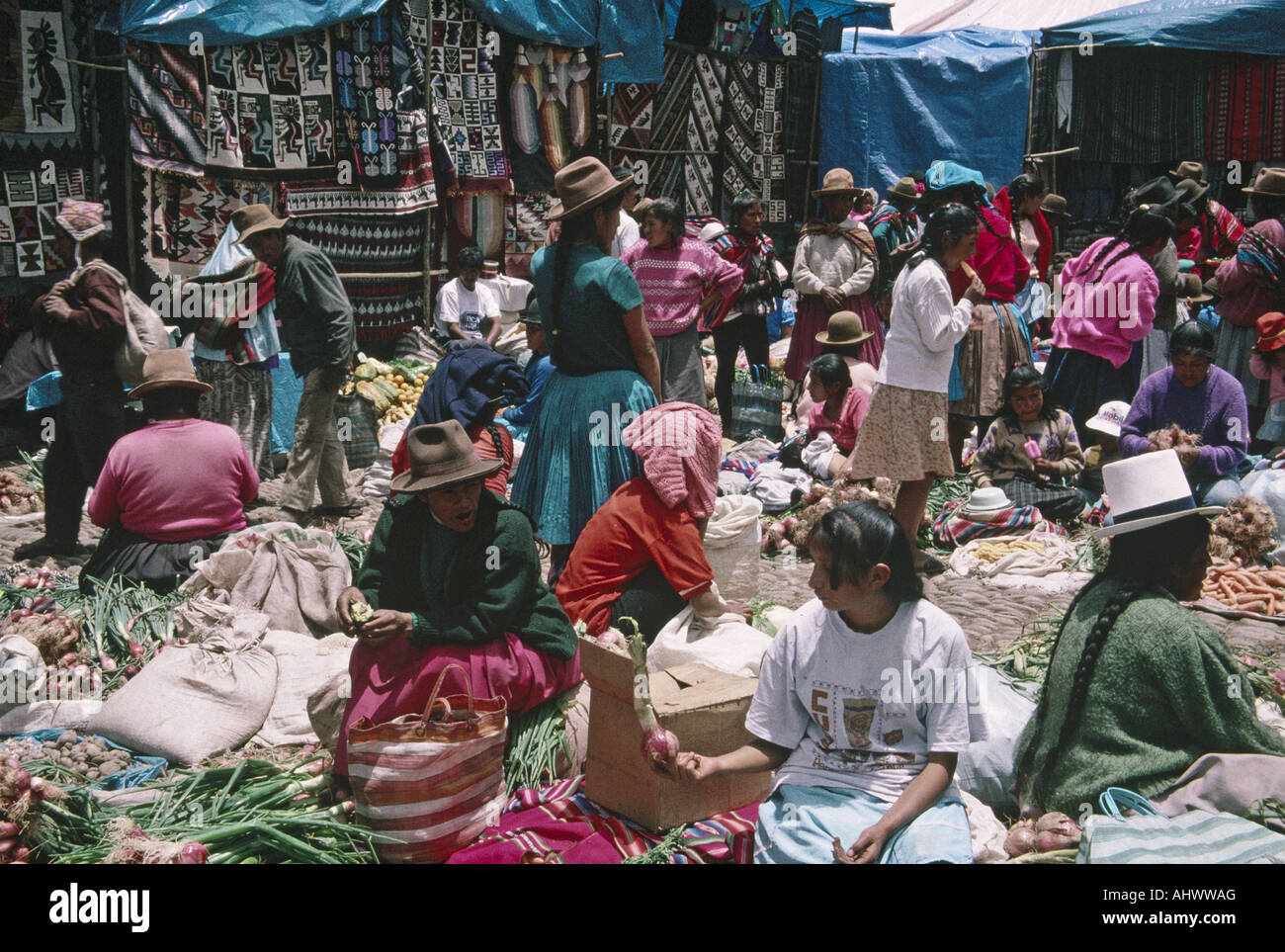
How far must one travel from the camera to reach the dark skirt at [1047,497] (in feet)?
23.6

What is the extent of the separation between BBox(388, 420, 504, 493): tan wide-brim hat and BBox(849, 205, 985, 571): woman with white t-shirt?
9.39 ft

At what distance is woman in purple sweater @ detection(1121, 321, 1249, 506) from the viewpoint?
6453 mm

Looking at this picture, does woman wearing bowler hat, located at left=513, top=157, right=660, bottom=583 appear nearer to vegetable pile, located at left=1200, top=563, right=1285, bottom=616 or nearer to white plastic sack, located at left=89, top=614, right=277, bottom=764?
white plastic sack, located at left=89, top=614, right=277, bottom=764

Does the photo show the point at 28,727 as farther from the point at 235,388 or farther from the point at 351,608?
the point at 235,388

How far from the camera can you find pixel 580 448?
5.38 m

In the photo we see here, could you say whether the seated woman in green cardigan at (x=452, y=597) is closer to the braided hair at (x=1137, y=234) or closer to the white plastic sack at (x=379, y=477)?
the white plastic sack at (x=379, y=477)

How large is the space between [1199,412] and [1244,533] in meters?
0.69

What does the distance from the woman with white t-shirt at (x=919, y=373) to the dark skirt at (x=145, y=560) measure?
334cm

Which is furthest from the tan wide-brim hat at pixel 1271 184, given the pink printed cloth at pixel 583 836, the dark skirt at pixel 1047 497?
the pink printed cloth at pixel 583 836

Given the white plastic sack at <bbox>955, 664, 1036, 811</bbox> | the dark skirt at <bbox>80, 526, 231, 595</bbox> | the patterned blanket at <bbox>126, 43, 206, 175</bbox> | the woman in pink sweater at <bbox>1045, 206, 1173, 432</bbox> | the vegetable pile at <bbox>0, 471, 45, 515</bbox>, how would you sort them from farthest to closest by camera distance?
the patterned blanket at <bbox>126, 43, 206, 175</bbox> → the vegetable pile at <bbox>0, 471, 45, 515</bbox> → the woman in pink sweater at <bbox>1045, 206, 1173, 432</bbox> → the dark skirt at <bbox>80, 526, 231, 595</bbox> → the white plastic sack at <bbox>955, 664, 1036, 811</bbox>

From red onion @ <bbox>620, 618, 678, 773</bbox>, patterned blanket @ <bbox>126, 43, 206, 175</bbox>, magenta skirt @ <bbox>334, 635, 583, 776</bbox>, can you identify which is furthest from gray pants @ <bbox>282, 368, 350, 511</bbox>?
red onion @ <bbox>620, 618, 678, 773</bbox>

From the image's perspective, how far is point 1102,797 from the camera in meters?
3.16

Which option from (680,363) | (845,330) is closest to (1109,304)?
(845,330)

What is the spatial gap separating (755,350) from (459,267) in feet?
8.95
